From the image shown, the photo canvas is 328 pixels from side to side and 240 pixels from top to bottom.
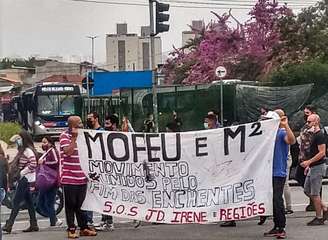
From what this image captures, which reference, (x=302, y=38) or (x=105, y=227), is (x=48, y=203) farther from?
(x=302, y=38)

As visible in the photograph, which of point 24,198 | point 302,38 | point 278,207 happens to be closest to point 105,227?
point 24,198

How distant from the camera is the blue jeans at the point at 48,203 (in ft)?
38.3

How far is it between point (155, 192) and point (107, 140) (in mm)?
986

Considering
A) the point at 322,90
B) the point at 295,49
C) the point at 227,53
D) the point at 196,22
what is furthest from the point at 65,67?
the point at 322,90

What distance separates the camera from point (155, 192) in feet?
33.5

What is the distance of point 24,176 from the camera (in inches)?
448

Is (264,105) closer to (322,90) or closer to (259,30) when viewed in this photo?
(322,90)

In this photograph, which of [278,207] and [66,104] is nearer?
[278,207]

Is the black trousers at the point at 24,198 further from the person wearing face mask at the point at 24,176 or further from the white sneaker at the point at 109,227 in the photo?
the white sneaker at the point at 109,227

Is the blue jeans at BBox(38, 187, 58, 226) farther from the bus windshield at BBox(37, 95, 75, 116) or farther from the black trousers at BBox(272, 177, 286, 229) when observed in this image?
the bus windshield at BBox(37, 95, 75, 116)

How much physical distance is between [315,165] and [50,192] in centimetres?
410

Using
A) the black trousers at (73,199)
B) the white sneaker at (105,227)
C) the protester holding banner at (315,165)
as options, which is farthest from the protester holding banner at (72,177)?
the protester holding banner at (315,165)

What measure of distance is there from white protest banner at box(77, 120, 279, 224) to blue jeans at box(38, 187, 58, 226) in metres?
1.63

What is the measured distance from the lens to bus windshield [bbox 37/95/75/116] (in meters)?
41.2
